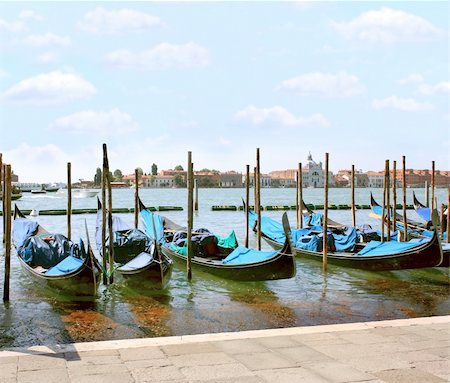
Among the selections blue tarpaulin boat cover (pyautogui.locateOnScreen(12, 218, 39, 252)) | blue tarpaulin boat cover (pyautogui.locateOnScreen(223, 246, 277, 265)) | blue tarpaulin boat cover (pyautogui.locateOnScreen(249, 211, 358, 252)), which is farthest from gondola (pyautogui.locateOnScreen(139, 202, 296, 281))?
blue tarpaulin boat cover (pyautogui.locateOnScreen(12, 218, 39, 252))

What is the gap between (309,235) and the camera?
10141mm

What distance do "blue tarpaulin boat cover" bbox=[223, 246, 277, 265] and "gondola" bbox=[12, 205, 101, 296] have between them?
5.92ft

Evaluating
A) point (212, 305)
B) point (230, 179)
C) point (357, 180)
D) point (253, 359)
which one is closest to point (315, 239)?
point (212, 305)

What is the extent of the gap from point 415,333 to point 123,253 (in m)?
5.34

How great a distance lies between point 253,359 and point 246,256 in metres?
4.06

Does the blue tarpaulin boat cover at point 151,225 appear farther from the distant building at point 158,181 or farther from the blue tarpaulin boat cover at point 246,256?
the distant building at point 158,181

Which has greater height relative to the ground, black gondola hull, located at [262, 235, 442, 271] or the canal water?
black gondola hull, located at [262, 235, 442, 271]

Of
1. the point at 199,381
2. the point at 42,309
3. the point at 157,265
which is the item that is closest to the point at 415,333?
the point at 199,381

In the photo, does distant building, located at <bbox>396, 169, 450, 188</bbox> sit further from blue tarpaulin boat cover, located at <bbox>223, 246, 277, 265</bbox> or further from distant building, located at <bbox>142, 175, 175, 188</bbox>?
blue tarpaulin boat cover, located at <bbox>223, 246, 277, 265</bbox>

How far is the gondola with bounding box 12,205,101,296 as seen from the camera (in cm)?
618

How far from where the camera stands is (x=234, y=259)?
7.42 m

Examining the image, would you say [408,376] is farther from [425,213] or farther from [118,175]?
[118,175]

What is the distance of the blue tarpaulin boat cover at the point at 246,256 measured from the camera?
7.05 meters

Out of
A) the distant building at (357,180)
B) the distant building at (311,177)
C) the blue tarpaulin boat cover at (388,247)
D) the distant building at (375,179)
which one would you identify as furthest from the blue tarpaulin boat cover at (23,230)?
the distant building at (375,179)
